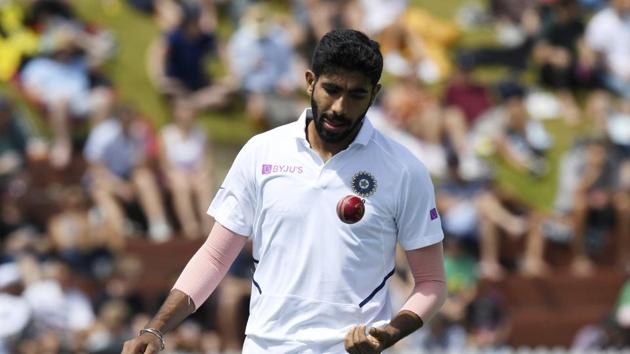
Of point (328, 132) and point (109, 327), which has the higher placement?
point (328, 132)

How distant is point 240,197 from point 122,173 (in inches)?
340

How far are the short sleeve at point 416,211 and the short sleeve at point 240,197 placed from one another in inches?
22.1

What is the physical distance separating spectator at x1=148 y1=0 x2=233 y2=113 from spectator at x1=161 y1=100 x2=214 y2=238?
652 millimetres

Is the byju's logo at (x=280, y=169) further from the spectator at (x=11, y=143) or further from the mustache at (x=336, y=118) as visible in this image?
the spectator at (x=11, y=143)

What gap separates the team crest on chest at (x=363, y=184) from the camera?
5469mm

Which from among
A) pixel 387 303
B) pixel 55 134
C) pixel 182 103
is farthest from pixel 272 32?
pixel 387 303

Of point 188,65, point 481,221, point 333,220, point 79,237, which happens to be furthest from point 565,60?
point 333,220

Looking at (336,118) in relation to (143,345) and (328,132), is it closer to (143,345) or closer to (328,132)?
(328,132)

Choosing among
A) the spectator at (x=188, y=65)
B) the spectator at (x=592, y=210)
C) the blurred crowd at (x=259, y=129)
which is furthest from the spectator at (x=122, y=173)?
the spectator at (x=592, y=210)

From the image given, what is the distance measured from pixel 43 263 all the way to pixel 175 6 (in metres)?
4.30

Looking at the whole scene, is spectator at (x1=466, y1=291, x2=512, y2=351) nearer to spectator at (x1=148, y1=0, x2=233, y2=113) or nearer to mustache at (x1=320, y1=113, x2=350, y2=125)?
spectator at (x1=148, y1=0, x2=233, y2=113)

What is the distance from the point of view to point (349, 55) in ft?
17.5

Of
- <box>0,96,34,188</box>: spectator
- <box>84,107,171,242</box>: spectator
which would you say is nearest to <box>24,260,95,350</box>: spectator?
<box>84,107,171,242</box>: spectator

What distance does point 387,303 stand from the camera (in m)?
5.61
